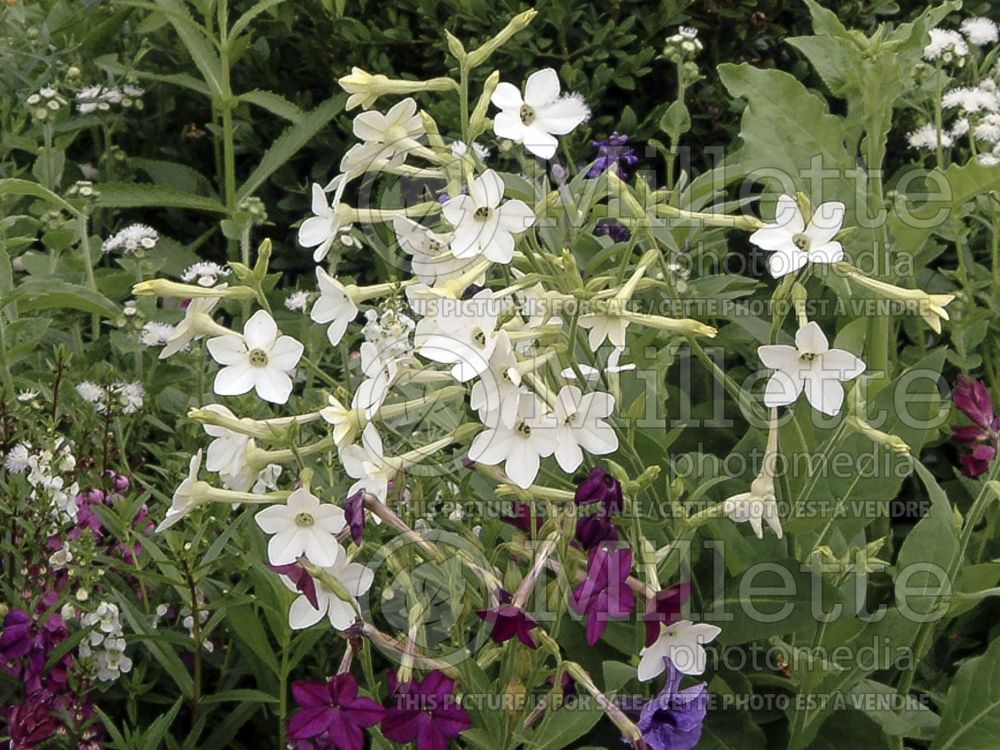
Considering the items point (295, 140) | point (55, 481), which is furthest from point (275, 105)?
point (55, 481)

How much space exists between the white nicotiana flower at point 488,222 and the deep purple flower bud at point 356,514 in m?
0.26

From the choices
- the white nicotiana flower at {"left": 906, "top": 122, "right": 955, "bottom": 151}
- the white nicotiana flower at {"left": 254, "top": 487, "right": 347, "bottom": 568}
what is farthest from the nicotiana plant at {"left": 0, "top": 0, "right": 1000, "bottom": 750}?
the white nicotiana flower at {"left": 906, "top": 122, "right": 955, "bottom": 151}

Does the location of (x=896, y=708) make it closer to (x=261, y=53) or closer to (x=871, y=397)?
(x=871, y=397)

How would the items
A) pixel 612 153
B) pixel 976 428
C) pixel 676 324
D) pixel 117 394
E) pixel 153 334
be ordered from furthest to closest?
pixel 612 153 < pixel 153 334 < pixel 976 428 < pixel 117 394 < pixel 676 324

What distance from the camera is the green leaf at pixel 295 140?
2881mm

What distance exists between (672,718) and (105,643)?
745 millimetres

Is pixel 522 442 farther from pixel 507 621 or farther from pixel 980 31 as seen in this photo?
pixel 980 31

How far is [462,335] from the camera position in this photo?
1.27 m

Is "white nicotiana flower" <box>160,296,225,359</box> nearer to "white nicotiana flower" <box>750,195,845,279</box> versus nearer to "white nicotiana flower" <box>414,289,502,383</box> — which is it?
"white nicotiana flower" <box>414,289,502,383</box>

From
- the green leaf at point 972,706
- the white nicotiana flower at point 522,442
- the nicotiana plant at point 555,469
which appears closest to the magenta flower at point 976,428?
the nicotiana plant at point 555,469

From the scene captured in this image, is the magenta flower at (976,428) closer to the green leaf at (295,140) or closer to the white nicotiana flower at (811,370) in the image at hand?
the white nicotiana flower at (811,370)

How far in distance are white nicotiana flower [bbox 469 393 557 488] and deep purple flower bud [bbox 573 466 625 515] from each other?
94mm

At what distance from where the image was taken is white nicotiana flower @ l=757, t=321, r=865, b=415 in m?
1.36

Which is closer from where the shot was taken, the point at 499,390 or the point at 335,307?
the point at 499,390
